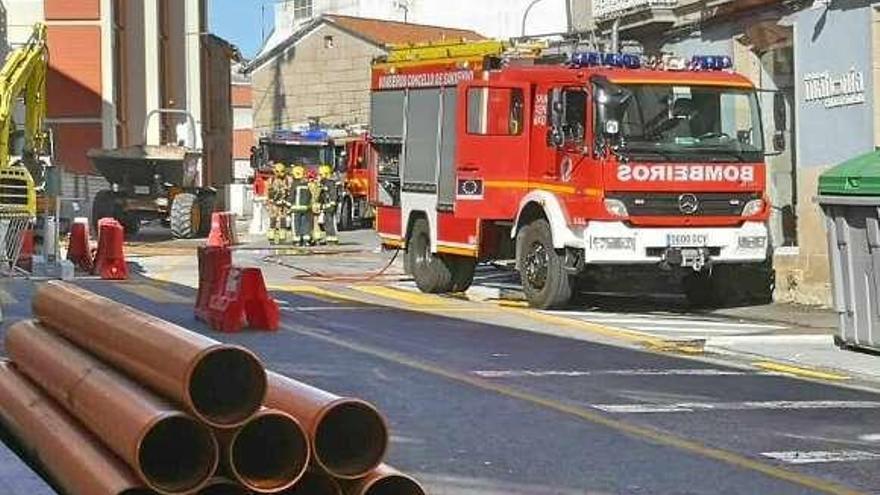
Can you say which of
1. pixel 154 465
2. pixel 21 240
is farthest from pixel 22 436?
pixel 21 240

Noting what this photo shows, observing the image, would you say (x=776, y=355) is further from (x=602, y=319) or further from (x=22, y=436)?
(x=22, y=436)

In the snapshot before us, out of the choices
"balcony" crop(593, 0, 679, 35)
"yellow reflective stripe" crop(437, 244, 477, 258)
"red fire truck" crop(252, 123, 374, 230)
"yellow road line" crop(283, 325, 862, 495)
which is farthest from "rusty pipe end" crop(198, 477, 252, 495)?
"red fire truck" crop(252, 123, 374, 230)

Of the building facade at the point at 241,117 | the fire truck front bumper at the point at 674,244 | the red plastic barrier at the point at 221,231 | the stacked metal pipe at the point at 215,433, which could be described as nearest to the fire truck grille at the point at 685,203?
the fire truck front bumper at the point at 674,244

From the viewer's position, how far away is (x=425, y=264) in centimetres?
1914

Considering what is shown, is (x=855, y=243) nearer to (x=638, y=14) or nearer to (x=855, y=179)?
(x=855, y=179)

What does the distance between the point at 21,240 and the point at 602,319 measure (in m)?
8.54

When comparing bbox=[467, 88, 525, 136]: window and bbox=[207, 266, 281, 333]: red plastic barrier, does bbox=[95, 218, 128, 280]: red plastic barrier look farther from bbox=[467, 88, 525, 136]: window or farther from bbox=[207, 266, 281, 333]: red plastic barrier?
bbox=[207, 266, 281, 333]: red plastic barrier

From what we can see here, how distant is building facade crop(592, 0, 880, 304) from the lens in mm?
16391

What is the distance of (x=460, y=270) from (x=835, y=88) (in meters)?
5.45

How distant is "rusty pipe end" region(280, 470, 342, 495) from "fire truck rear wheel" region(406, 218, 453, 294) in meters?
14.3

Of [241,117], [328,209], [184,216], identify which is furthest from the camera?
[241,117]

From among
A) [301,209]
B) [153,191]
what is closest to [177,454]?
[301,209]

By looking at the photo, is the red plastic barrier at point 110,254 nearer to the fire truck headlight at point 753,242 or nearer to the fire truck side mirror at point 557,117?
the fire truck side mirror at point 557,117

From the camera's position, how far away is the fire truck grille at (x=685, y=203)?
15797mm
